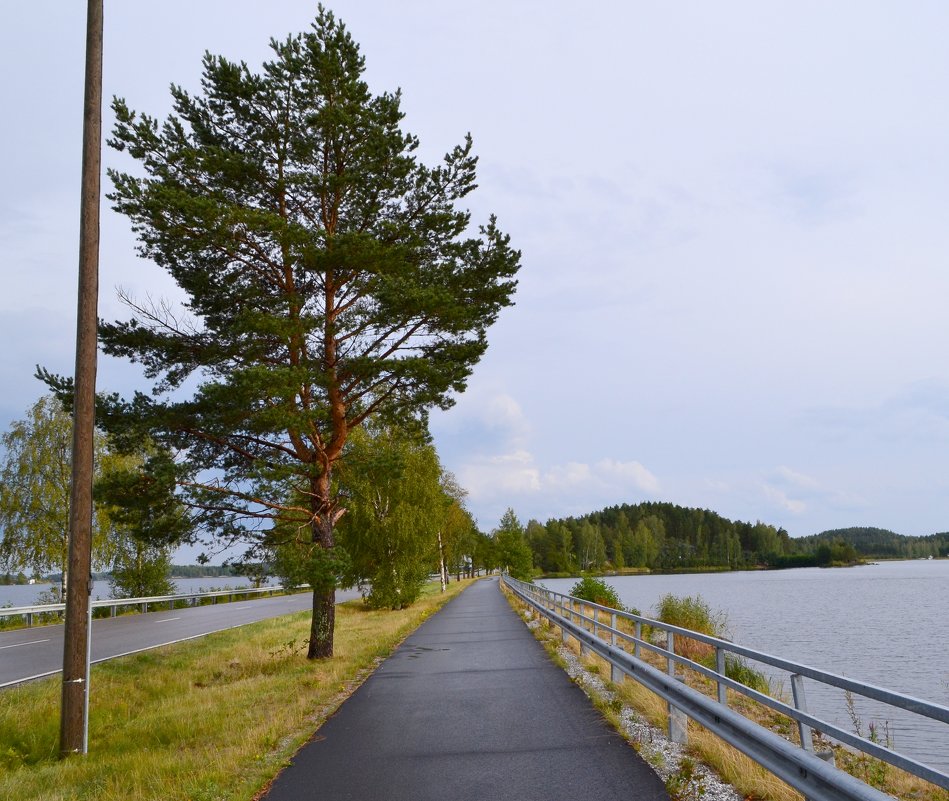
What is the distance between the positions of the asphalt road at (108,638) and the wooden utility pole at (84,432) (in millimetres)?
6906

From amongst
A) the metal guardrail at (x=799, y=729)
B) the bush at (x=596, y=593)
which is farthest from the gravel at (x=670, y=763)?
the bush at (x=596, y=593)

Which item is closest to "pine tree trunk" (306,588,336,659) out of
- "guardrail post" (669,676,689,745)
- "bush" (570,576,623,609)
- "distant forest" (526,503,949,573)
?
"guardrail post" (669,676,689,745)

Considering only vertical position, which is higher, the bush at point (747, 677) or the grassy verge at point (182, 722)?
the grassy verge at point (182, 722)

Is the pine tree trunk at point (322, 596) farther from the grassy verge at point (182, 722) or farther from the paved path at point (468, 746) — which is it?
the paved path at point (468, 746)

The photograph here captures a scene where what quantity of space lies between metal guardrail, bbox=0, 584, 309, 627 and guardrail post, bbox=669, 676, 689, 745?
813 centimetres

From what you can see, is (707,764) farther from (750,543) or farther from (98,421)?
(750,543)

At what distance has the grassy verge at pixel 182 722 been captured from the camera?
23.4 feet

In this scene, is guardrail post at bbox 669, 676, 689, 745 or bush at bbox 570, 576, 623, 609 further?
bush at bbox 570, 576, 623, 609

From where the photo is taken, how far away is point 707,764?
6.76 m

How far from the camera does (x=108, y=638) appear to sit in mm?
23547

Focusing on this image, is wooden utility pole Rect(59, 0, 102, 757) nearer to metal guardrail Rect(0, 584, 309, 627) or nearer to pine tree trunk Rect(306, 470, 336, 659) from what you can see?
metal guardrail Rect(0, 584, 309, 627)

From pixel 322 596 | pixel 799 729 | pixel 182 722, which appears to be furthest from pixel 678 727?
pixel 322 596

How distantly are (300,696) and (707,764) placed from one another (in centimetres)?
664

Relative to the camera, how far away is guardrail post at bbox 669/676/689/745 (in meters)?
7.60
